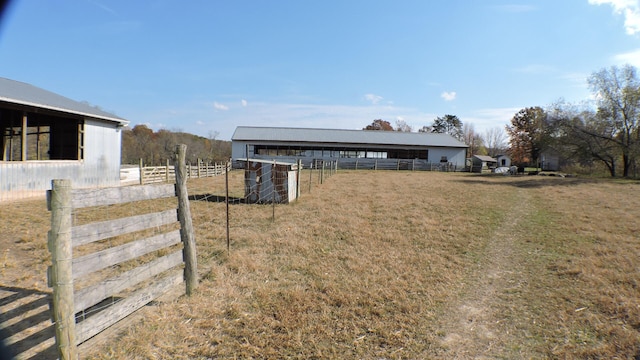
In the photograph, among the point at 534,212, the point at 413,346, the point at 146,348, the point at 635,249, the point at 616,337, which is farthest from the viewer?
the point at 534,212

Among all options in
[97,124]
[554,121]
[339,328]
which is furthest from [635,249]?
[554,121]

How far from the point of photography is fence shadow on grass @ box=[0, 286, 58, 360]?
2.97 meters

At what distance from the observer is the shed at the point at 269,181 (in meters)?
11.6

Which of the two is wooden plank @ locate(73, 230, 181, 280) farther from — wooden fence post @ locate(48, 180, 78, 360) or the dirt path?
the dirt path

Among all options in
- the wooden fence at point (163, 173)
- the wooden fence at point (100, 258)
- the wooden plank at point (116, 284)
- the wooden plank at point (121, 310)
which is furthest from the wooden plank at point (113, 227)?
the wooden fence at point (163, 173)

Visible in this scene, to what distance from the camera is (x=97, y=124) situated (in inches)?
608

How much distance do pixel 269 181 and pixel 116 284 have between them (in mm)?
8629

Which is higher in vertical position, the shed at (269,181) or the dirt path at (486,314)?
the shed at (269,181)

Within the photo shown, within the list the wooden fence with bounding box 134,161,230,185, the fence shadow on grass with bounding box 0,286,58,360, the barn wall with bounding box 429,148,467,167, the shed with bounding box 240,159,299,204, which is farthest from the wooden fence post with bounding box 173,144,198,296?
the barn wall with bounding box 429,148,467,167

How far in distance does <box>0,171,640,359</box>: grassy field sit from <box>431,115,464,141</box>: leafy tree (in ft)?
257

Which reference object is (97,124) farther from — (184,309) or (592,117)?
Answer: (592,117)

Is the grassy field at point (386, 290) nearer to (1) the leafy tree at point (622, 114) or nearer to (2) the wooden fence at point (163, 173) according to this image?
(2) the wooden fence at point (163, 173)

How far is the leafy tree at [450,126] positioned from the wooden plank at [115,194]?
84.5 metres

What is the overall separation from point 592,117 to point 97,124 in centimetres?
4404
